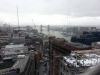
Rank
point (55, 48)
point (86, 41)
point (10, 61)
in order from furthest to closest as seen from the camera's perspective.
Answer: point (86, 41) < point (55, 48) < point (10, 61)

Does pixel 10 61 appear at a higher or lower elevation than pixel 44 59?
higher

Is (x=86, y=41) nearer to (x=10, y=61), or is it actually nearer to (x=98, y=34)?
(x=98, y=34)

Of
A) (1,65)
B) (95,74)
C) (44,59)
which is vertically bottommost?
(44,59)

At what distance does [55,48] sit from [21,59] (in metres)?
2.20

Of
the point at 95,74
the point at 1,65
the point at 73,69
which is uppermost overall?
the point at 95,74

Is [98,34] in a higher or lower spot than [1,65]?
higher

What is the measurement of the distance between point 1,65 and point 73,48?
2.86 meters

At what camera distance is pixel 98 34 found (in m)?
10.5

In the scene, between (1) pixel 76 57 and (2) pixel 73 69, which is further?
(1) pixel 76 57

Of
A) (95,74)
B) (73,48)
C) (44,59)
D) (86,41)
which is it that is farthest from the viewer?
(44,59)

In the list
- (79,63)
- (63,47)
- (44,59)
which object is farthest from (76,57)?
(44,59)

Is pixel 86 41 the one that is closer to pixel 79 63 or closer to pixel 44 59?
pixel 44 59

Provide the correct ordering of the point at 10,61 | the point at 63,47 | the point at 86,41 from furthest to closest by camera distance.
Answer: the point at 86,41 < the point at 63,47 < the point at 10,61

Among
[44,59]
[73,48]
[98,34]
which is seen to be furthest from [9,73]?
[98,34]
